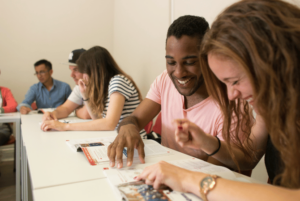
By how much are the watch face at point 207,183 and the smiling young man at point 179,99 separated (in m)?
0.32

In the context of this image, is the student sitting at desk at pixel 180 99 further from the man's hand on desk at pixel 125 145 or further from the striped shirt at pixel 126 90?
the striped shirt at pixel 126 90

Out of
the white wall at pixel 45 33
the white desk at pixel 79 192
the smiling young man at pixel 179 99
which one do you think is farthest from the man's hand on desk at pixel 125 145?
the white wall at pixel 45 33

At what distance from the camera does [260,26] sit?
543 mm

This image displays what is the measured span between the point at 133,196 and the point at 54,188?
24cm

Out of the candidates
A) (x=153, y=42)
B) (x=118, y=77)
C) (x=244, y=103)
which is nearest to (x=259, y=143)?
(x=244, y=103)

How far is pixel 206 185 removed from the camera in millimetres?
613

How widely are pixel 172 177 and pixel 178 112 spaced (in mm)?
677

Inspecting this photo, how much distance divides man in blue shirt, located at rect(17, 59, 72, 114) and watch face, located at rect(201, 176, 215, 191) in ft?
9.80

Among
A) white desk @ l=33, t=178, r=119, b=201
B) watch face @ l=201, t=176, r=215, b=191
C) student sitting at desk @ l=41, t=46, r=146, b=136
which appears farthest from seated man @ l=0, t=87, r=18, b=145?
watch face @ l=201, t=176, r=215, b=191

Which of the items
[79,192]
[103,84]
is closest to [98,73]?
[103,84]

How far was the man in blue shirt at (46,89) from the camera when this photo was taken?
3181 mm

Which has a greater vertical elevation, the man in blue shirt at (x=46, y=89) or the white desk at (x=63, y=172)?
the white desk at (x=63, y=172)

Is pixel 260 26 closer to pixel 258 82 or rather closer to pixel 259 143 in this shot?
pixel 258 82

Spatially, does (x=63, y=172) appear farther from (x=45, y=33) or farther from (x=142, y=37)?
(x=45, y=33)
